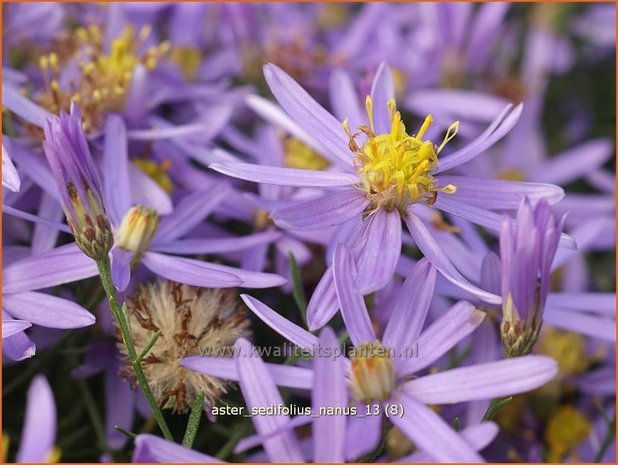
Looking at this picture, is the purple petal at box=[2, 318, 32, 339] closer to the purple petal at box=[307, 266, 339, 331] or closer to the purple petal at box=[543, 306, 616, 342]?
the purple petal at box=[307, 266, 339, 331]

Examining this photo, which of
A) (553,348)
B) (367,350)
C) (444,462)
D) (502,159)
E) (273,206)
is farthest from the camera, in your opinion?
(502,159)

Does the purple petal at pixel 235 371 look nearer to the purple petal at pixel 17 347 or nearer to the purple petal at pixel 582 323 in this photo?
the purple petal at pixel 17 347

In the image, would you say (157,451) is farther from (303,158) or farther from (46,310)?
(303,158)

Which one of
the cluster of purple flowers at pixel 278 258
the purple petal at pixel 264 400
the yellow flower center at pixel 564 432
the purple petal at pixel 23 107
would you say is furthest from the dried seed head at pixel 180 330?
the yellow flower center at pixel 564 432

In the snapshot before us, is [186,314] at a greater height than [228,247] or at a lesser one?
lesser

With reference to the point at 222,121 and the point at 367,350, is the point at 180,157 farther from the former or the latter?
the point at 367,350

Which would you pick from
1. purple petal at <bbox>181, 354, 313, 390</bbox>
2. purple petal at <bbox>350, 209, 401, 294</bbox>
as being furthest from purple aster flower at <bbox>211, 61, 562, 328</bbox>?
purple petal at <bbox>181, 354, 313, 390</bbox>

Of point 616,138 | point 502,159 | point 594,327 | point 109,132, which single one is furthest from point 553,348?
point 109,132
